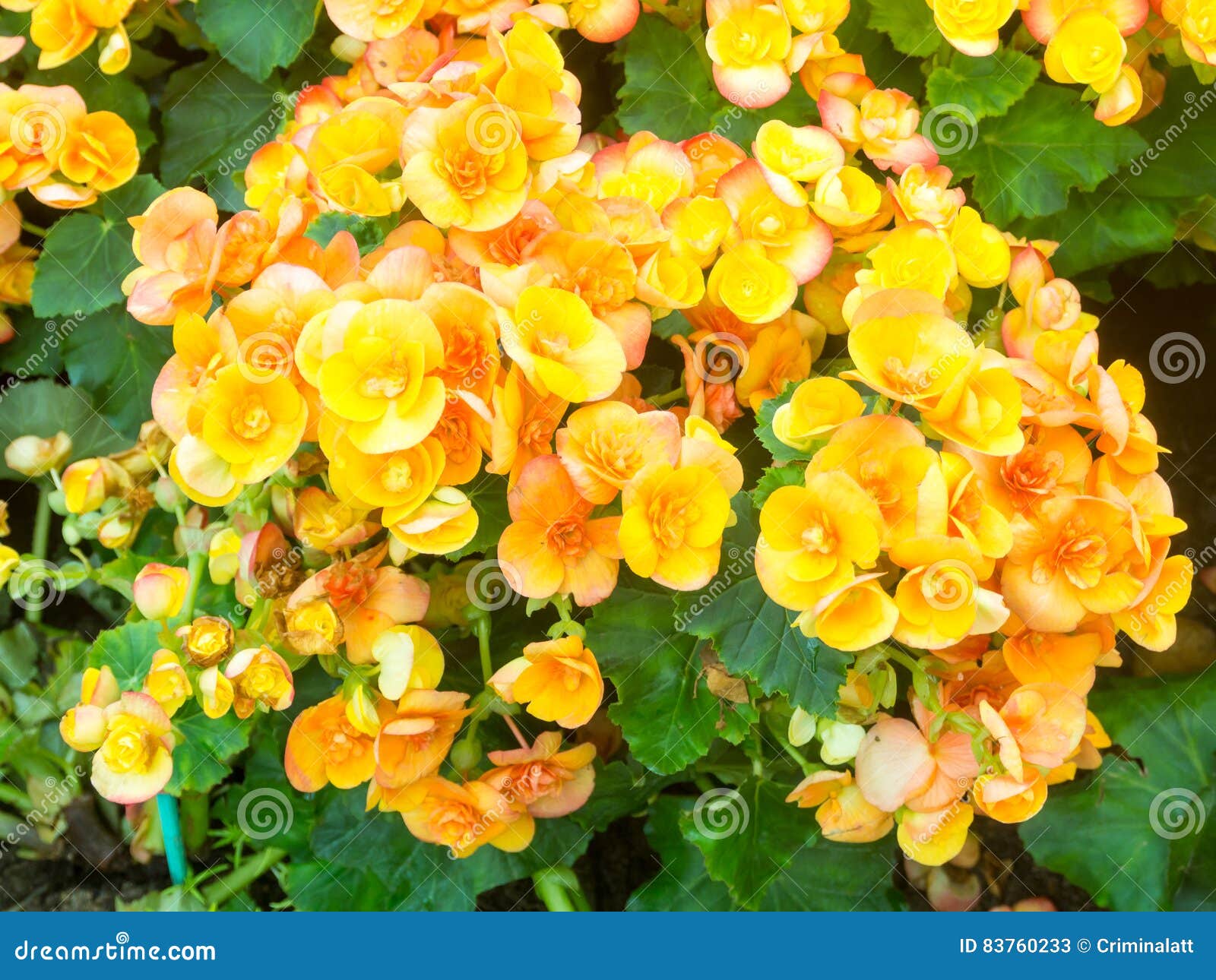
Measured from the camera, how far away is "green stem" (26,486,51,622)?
1829 millimetres

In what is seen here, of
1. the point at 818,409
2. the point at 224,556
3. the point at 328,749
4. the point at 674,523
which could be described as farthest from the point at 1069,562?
the point at 224,556

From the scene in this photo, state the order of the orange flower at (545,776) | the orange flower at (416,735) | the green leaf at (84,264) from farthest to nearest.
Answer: the green leaf at (84,264) → the orange flower at (545,776) → the orange flower at (416,735)

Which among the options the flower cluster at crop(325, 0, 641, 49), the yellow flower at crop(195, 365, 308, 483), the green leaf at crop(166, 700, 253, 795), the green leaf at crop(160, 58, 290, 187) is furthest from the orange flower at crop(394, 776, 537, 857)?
the green leaf at crop(160, 58, 290, 187)

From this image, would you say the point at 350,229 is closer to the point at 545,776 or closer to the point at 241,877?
the point at 545,776

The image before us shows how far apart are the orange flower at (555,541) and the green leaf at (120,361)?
951mm

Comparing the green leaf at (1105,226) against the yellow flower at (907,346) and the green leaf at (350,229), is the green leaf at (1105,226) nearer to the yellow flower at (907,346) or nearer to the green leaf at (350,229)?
the yellow flower at (907,346)

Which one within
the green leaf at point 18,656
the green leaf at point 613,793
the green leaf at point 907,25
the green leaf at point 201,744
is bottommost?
the green leaf at point 18,656

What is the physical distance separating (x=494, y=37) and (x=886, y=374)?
2.02ft

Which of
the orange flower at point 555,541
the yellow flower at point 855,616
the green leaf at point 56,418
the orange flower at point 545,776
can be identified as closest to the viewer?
the yellow flower at point 855,616

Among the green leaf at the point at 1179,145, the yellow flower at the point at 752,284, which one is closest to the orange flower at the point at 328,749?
the yellow flower at the point at 752,284

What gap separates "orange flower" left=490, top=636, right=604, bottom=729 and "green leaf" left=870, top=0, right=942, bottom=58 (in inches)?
40.2

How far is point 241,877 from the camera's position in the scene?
167 cm

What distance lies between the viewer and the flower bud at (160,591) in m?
1.34

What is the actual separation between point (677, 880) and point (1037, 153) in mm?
1220
